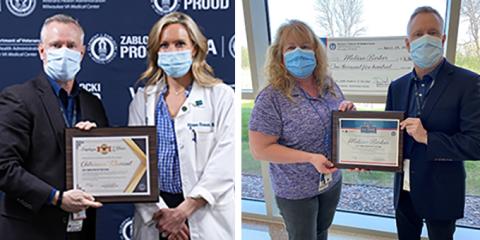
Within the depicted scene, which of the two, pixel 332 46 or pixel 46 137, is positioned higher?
pixel 332 46

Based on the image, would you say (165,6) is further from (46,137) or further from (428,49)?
(428,49)

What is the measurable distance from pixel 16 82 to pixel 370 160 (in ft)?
5.63

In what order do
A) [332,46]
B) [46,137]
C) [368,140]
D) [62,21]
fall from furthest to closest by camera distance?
1. [332,46]
2. [368,140]
3. [62,21]
4. [46,137]

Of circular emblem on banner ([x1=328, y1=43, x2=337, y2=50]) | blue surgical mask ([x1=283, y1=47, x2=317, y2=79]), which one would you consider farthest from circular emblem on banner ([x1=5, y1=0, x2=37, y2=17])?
circular emblem on banner ([x1=328, y1=43, x2=337, y2=50])

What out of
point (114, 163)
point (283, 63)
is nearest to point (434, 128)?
point (283, 63)

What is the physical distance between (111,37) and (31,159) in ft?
2.14

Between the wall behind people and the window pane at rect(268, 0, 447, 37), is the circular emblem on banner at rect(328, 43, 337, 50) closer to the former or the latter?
the window pane at rect(268, 0, 447, 37)

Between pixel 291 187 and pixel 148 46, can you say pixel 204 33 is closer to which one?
pixel 148 46

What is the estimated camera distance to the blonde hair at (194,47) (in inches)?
81.2

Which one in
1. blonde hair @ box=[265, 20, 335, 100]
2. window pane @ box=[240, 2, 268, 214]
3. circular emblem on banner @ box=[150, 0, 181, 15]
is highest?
circular emblem on banner @ box=[150, 0, 181, 15]

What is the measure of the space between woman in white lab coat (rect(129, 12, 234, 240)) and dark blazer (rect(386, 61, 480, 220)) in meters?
0.90

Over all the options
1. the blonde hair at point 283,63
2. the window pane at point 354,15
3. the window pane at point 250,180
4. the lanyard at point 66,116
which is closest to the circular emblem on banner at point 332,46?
the window pane at point 354,15

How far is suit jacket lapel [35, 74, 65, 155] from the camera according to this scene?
191 centimetres

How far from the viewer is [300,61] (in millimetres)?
2193
